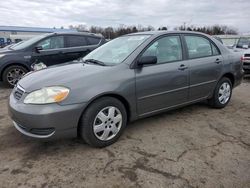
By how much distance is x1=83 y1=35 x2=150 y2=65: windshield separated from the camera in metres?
3.75

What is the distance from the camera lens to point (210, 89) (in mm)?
4758

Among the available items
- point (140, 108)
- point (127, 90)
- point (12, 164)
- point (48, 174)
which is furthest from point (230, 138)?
point (12, 164)

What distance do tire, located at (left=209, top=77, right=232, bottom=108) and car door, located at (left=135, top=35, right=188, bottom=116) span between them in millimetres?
926

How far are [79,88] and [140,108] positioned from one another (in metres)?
1.05

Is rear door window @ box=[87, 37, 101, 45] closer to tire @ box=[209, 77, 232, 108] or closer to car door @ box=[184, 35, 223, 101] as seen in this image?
car door @ box=[184, 35, 223, 101]

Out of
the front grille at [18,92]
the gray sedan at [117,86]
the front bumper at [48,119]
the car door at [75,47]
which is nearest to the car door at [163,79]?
the gray sedan at [117,86]

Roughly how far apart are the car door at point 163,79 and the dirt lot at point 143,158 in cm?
45

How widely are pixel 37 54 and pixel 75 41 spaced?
4.15 feet

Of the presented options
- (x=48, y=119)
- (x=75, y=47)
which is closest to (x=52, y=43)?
(x=75, y=47)

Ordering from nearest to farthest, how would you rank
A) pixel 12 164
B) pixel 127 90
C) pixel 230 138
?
pixel 12 164 → pixel 127 90 → pixel 230 138

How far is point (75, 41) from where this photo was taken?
25.6 ft

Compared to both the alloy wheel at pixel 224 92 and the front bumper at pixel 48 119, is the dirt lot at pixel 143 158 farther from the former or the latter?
the alloy wheel at pixel 224 92

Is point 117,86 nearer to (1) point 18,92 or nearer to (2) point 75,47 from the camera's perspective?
(1) point 18,92

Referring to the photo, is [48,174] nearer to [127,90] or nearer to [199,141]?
[127,90]
